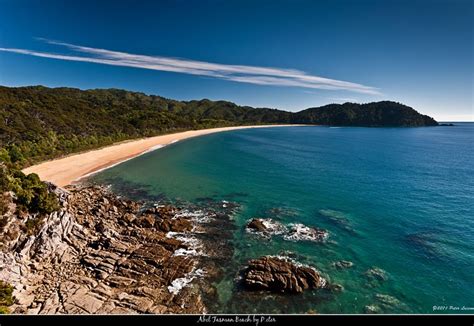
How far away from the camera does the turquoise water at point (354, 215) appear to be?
17.0m

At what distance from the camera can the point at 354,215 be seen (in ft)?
97.3

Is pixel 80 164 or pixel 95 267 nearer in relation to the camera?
pixel 95 267

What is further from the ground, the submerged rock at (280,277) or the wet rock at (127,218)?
the wet rock at (127,218)

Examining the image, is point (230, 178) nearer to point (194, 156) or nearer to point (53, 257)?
point (194, 156)

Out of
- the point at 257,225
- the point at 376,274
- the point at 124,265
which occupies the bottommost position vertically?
the point at 376,274

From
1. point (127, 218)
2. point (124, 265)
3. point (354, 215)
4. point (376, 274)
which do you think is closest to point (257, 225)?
point (376, 274)

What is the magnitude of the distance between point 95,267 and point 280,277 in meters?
12.6

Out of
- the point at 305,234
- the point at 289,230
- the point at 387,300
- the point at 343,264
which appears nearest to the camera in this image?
A: the point at 387,300

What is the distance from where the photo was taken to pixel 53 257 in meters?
18.1

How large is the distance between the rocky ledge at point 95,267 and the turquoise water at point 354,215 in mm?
3651

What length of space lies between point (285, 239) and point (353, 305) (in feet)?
27.2

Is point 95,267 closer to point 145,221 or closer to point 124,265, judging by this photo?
point 124,265

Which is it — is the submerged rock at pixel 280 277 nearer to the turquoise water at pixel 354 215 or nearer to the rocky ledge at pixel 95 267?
the turquoise water at pixel 354 215

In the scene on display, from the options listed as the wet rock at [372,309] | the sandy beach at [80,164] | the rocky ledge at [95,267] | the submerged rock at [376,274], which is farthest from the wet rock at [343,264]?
the sandy beach at [80,164]
